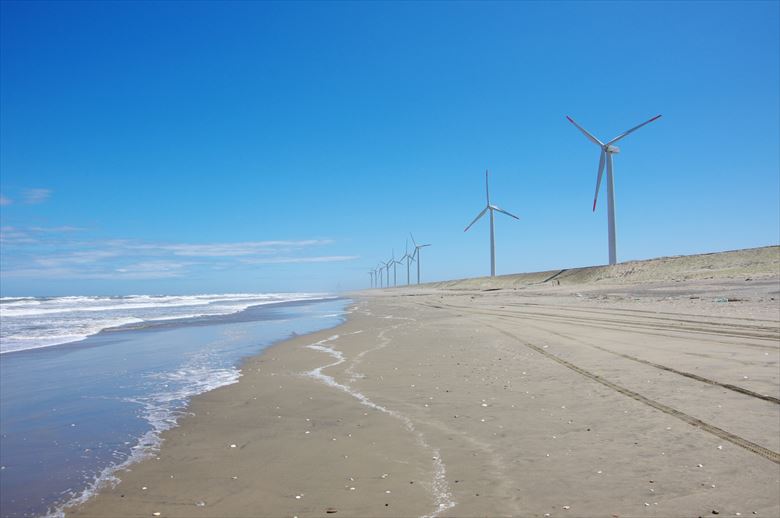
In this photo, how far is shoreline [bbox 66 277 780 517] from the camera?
409 cm

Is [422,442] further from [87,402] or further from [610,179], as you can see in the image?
[610,179]

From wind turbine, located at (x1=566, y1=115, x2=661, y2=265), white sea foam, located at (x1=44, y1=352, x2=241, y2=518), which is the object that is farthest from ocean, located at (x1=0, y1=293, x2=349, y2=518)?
wind turbine, located at (x1=566, y1=115, x2=661, y2=265)

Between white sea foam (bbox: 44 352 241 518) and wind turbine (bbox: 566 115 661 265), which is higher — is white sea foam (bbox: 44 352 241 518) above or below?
below

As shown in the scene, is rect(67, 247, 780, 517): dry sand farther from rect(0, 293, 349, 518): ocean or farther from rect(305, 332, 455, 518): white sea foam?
rect(0, 293, 349, 518): ocean

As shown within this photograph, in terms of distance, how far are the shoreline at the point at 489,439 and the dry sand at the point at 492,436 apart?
0.08 ft

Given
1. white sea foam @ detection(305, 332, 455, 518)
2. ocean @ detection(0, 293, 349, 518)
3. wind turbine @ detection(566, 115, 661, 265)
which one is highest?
wind turbine @ detection(566, 115, 661, 265)

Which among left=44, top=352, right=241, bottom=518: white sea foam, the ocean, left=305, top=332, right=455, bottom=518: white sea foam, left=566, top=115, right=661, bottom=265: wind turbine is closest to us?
left=305, top=332, right=455, bottom=518: white sea foam

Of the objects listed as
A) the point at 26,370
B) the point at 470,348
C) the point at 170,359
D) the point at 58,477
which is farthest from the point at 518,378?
the point at 26,370

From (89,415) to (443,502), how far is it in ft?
20.8

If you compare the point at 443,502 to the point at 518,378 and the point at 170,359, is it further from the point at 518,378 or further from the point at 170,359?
the point at 170,359

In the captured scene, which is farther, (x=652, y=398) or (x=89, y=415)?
(x=89, y=415)

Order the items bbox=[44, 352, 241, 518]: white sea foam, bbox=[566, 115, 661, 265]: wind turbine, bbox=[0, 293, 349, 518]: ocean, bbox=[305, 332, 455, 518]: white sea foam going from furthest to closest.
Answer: bbox=[566, 115, 661, 265]: wind turbine, bbox=[0, 293, 349, 518]: ocean, bbox=[44, 352, 241, 518]: white sea foam, bbox=[305, 332, 455, 518]: white sea foam

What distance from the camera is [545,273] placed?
6334cm

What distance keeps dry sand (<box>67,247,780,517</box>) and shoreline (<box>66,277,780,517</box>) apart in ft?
0.08
